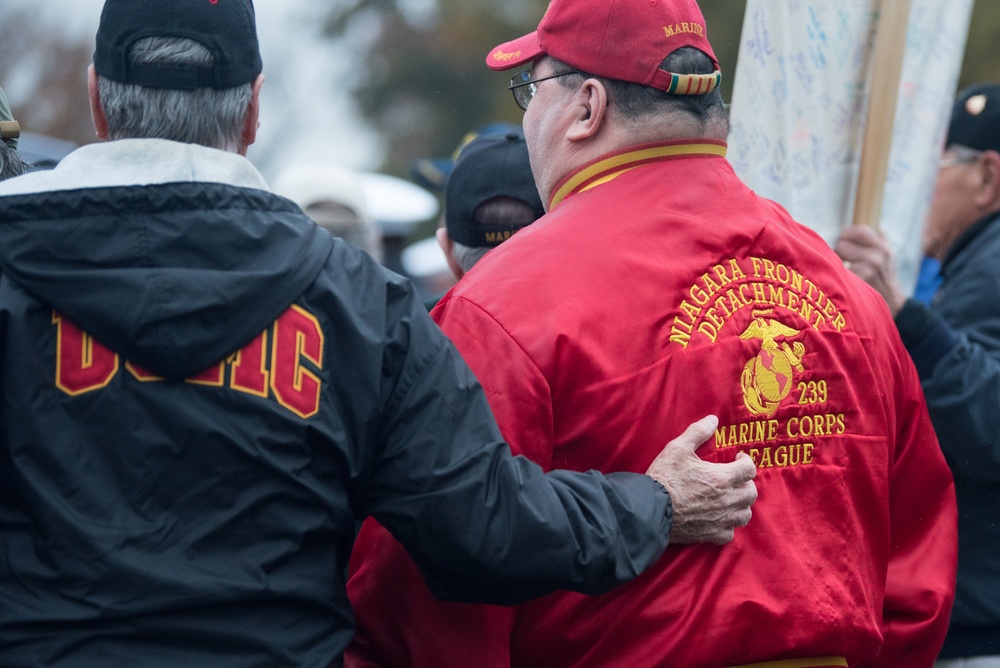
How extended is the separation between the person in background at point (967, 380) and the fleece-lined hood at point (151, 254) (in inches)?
72.5

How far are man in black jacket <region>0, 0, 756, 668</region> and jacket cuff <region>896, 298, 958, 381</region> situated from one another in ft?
4.66

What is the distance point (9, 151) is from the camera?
292 cm

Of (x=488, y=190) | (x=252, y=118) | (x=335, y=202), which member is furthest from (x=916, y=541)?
(x=335, y=202)

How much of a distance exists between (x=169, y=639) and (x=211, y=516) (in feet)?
0.67

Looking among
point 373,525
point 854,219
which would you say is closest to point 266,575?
point 373,525

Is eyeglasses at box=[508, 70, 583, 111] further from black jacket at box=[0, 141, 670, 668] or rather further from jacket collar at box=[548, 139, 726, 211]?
black jacket at box=[0, 141, 670, 668]

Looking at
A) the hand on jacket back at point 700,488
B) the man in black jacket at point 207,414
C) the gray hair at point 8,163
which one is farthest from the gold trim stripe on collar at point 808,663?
the gray hair at point 8,163

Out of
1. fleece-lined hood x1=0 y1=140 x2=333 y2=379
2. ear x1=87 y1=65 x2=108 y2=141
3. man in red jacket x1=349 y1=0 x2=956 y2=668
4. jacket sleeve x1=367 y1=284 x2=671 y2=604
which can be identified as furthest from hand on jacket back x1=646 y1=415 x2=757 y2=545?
ear x1=87 y1=65 x2=108 y2=141

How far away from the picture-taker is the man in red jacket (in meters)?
2.47

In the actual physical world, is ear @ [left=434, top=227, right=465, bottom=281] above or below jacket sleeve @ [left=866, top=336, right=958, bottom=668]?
above

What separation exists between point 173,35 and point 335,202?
13.6ft

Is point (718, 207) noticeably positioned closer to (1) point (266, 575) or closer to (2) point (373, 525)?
(2) point (373, 525)

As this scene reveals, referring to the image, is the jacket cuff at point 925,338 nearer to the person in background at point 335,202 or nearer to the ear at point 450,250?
the ear at point 450,250

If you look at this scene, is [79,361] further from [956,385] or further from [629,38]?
[956,385]
